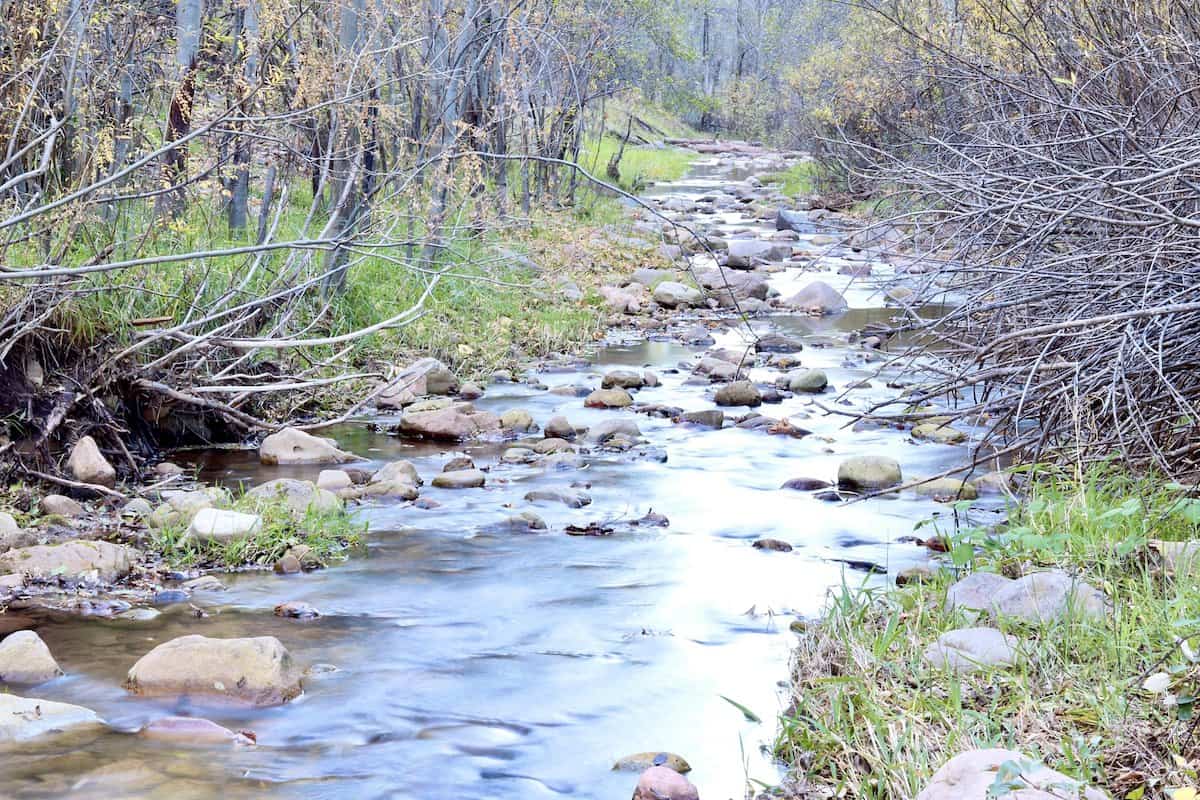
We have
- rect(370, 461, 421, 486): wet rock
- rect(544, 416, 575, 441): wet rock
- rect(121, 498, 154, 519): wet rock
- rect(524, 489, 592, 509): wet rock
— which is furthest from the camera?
rect(544, 416, 575, 441): wet rock

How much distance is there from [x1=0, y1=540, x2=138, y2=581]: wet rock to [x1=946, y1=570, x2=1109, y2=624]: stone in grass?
327 cm

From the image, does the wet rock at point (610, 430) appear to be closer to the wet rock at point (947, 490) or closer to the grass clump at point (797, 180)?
the wet rock at point (947, 490)

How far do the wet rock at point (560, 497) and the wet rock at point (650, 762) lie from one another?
9.61 ft

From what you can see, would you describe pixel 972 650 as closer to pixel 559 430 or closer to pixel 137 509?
pixel 137 509

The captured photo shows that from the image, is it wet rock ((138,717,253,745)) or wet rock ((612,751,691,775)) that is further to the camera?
wet rock ((138,717,253,745))

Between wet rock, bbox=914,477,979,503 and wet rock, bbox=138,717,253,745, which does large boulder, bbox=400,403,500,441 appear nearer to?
wet rock, bbox=914,477,979,503

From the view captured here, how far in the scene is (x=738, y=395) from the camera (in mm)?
9211

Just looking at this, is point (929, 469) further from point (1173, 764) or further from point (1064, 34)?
point (1173, 764)

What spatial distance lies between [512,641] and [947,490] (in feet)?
9.39

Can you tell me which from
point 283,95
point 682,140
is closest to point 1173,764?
point 283,95

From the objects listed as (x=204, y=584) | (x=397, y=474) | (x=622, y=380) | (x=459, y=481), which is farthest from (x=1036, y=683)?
(x=622, y=380)

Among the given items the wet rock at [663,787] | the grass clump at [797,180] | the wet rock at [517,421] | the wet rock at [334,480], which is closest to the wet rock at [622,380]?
the wet rock at [517,421]

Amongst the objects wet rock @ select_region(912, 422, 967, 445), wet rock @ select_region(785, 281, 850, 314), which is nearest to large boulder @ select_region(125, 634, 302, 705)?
wet rock @ select_region(912, 422, 967, 445)

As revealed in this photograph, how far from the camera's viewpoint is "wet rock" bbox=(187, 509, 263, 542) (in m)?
5.40
